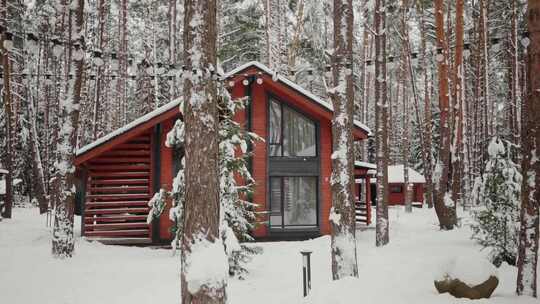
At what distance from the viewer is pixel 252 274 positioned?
10562 mm

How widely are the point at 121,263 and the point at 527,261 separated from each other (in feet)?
30.5

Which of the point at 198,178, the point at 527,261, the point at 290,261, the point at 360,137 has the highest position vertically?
the point at 360,137

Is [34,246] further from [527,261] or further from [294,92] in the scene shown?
[527,261]

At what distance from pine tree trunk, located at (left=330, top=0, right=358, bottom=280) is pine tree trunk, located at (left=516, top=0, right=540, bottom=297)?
2774 mm

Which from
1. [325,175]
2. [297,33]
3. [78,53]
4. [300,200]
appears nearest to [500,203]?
[325,175]

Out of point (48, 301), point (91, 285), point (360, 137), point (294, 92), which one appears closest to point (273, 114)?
point (294, 92)

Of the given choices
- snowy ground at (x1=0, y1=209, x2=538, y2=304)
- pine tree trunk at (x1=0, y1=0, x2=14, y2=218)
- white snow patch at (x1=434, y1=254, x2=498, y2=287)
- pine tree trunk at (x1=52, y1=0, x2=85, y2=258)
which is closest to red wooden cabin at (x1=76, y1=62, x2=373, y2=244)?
snowy ground at (x1=0, y1=209, x2=538, y2=304)

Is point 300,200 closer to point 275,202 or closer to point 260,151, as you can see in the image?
point 275,202

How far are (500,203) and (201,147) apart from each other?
304 inches

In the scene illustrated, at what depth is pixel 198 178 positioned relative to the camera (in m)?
5.62

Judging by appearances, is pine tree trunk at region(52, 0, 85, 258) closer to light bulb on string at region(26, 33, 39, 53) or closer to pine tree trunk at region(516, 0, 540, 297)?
light bulb on string at region(26, 33, 39, 53)

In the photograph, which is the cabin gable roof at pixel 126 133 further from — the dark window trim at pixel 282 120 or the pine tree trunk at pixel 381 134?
the pine tree trunk at pixel 381 134

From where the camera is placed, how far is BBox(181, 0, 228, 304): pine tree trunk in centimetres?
552

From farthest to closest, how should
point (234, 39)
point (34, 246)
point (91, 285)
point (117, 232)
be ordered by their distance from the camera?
point (234, 39) < point (117, 232) < point (34, 246) < point (91, 285)
